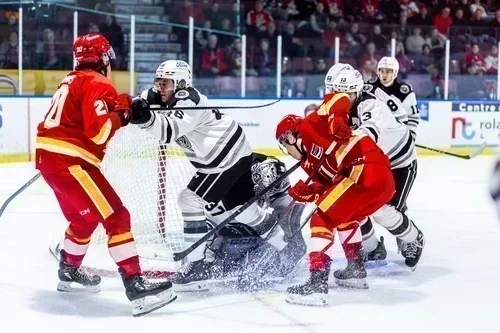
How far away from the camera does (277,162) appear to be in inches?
164

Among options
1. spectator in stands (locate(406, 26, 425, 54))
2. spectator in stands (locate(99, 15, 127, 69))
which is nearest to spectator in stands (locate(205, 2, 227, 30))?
spectator in stands (locate(99, 15, 127, 69))

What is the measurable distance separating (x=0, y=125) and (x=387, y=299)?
16.7ft

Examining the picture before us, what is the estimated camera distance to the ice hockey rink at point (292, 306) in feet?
9.59

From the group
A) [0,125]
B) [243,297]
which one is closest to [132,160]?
[243,297]

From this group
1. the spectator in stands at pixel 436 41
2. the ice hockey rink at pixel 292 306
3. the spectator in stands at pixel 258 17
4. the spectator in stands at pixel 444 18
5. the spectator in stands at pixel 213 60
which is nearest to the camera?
the ice hockey rink at pixel 292 306

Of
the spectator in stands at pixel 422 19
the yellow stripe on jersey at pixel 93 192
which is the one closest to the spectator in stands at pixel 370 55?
the spectator in stands at pixel 422 19

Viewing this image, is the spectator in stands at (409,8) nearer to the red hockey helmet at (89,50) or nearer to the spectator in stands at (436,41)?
the spectator in stands at (436,41)

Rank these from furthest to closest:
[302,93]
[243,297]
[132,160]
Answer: [302,93], [132,160], [243,297]

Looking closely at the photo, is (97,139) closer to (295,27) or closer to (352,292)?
(352,292)

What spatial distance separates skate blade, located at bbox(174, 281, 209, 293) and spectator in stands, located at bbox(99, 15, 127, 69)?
5289 millimetres

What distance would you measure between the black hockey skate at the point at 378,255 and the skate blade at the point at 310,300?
2.90 feet

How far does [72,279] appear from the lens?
338cm

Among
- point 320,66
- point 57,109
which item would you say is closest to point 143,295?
point 57,109

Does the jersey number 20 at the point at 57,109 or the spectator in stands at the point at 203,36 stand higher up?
the spectator in stands at the point at 203,36
